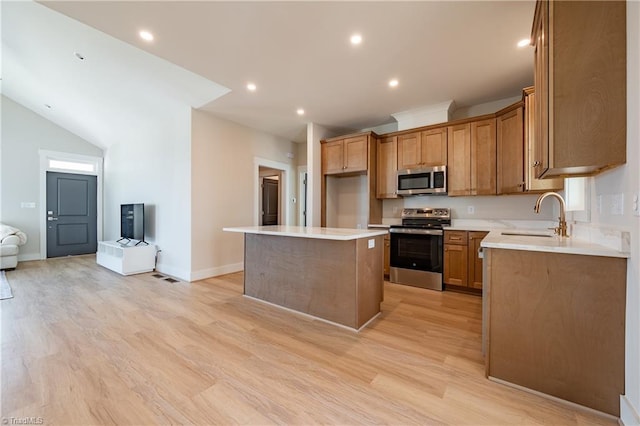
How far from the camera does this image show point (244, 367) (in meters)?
1.91

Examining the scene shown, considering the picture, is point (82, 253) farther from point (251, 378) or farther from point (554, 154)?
point (554, 154)

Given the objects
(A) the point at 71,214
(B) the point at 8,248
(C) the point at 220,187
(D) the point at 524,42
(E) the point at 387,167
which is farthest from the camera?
(A) the point at 71,214

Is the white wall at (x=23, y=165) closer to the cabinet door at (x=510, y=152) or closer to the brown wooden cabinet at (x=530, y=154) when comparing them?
the cabinet door at (x=510, y=152)

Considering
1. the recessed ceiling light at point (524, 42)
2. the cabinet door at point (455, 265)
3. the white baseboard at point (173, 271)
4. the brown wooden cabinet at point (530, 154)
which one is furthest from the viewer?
the white baseboard at point (173, 271)

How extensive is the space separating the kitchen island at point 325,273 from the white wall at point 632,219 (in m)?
1.63

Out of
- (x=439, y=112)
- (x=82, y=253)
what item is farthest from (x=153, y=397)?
(x=82, y=253)

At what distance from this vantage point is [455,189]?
12.7ft

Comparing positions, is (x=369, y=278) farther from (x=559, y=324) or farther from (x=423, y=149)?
(x=423, y=149)

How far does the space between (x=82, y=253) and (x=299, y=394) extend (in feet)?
26.1

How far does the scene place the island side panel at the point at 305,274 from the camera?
2574mm

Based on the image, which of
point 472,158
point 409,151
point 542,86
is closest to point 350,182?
point 409,151

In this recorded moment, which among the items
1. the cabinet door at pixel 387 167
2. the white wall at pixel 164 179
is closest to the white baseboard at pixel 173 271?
the white wall at pixel 164 179

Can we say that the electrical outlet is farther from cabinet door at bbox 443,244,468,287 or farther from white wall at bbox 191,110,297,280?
white wall at bbox 191,110,297,280

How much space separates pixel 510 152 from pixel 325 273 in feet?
9.27
